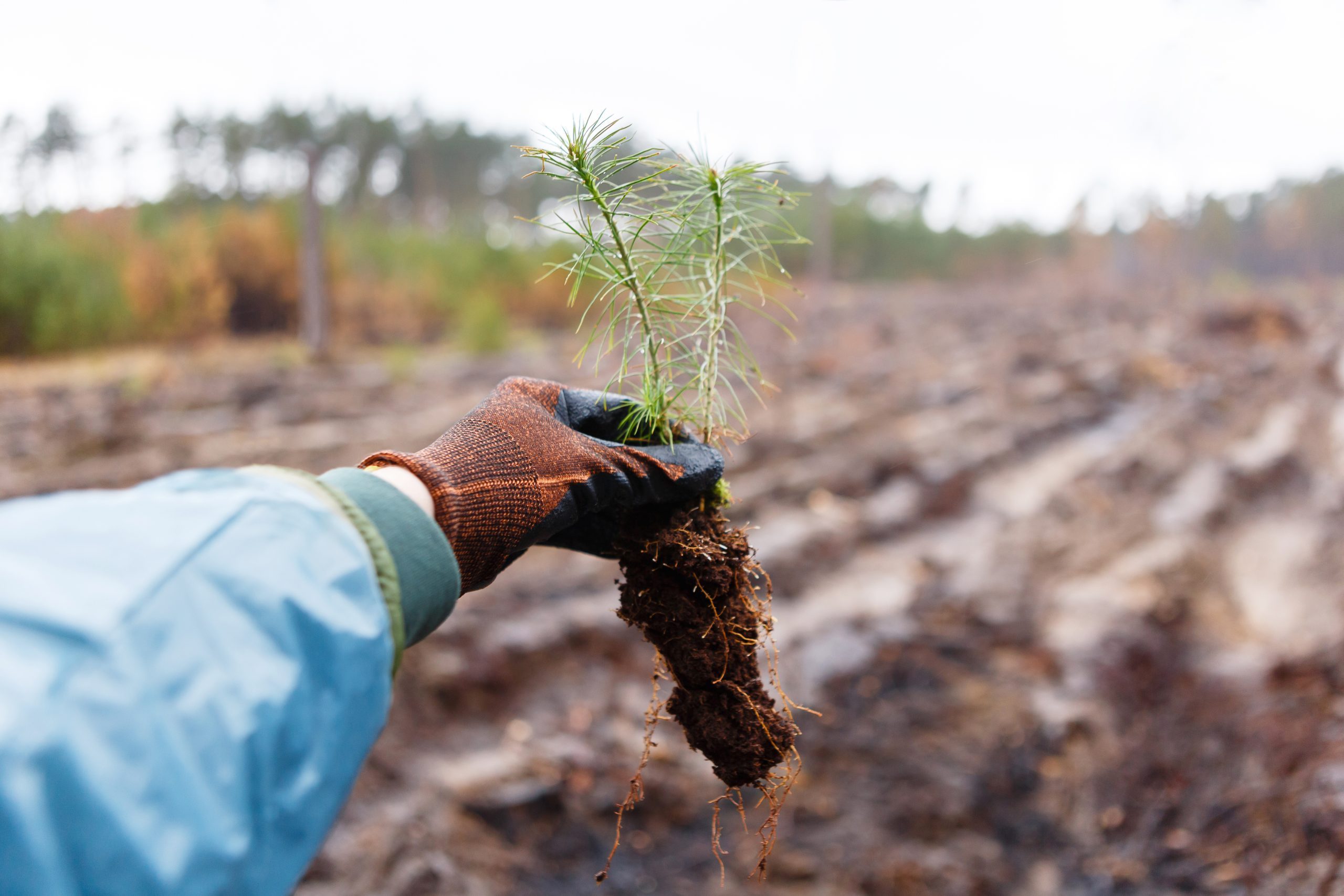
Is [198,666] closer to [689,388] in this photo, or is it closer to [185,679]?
[185,679]

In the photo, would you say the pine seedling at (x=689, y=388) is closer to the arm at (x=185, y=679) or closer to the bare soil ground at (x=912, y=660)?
the arm at (x=185, y=679)

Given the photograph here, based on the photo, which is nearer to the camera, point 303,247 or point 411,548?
point 411,548

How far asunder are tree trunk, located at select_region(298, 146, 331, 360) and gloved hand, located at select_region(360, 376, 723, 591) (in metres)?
10.2

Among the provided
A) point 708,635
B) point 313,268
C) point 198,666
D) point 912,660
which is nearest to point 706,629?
point 708,635

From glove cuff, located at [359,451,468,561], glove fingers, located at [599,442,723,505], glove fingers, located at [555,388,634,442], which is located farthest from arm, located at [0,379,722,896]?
glove fingers, located at [555,388,634,442]

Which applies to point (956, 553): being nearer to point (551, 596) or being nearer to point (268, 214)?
point (551, 596)

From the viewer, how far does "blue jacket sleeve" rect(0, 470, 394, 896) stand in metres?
0.64

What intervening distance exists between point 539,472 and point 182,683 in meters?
0.70

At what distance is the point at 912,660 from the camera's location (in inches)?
165

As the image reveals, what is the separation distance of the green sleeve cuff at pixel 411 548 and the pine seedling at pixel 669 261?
0.54 metres

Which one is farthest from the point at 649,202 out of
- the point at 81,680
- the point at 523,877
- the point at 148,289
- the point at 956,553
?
the point at 148,289

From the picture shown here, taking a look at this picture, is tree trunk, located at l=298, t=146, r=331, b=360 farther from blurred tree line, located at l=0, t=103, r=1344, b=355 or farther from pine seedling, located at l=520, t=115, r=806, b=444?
pine seedling, located at l=520, t=115, r=806, b=444

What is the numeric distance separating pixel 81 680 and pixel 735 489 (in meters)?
6.02

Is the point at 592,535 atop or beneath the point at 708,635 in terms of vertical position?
atop
